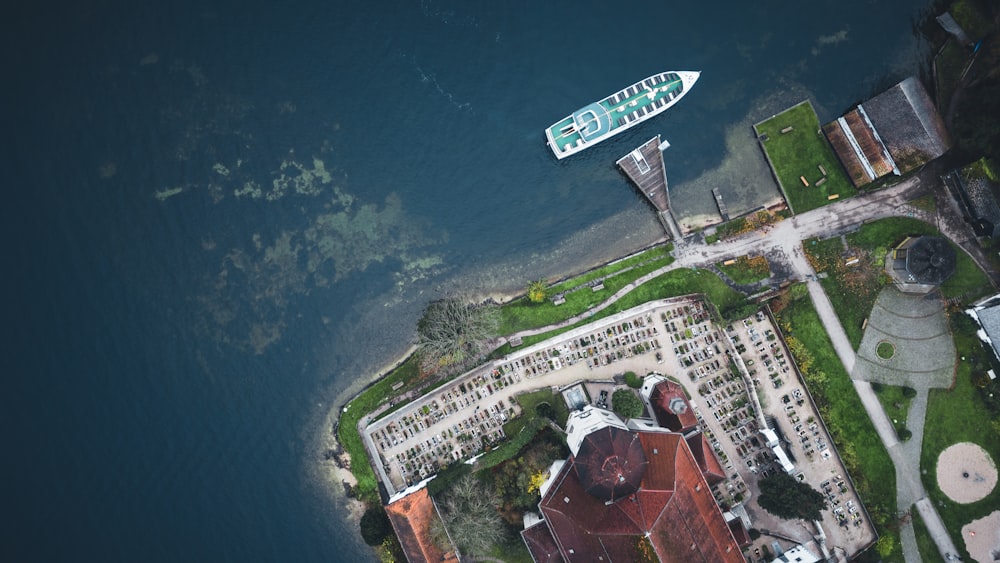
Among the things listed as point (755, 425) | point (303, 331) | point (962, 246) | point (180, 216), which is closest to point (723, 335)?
point (755, 425)

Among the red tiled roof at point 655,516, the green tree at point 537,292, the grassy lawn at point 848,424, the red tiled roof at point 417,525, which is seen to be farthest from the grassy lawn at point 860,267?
the red tiled roof at point 417,525

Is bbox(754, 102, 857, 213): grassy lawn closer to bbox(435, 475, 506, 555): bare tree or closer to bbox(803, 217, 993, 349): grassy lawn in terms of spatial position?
bbox(803, 217, 993, 349): grassy lawn

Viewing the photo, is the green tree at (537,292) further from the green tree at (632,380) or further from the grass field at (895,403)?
the grass field at (895,403)

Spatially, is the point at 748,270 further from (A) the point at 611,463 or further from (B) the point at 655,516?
(B) the point at 655,516

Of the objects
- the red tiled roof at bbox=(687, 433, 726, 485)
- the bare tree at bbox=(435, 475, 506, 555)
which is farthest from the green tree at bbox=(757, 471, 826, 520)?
the bare tree at bbox=(435, 475, 506, 555)

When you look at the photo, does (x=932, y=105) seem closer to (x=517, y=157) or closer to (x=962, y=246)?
(x=962, y=246)
